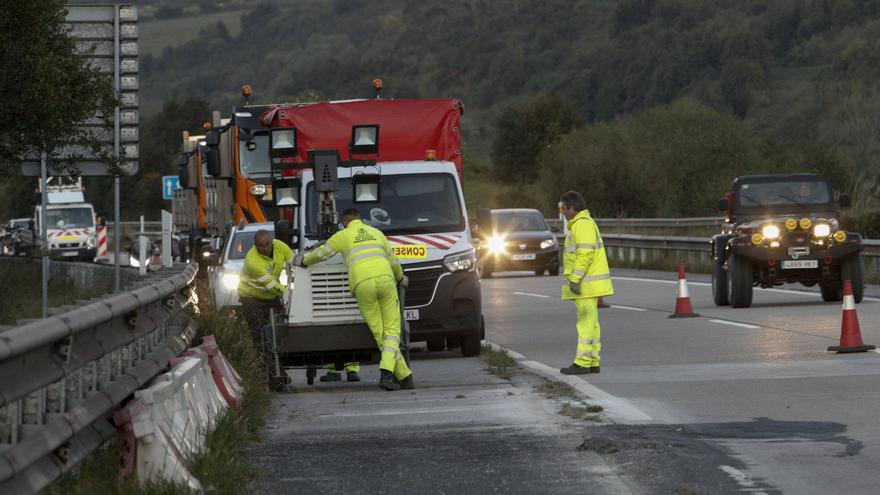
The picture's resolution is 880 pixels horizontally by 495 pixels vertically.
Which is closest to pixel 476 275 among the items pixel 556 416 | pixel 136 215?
pixel 556 416

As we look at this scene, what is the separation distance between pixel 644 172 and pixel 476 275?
65.0 meters

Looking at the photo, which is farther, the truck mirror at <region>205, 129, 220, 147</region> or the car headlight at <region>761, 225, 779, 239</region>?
the truck mirror at <region>205, 129, 220, 147</region>

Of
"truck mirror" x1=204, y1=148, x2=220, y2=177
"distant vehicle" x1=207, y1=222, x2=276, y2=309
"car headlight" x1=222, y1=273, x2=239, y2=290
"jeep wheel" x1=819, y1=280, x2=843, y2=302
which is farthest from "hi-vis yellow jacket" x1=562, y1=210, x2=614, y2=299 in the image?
"truck mirror" x1=204, y1=148, x2=220, y2=177

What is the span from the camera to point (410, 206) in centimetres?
1848

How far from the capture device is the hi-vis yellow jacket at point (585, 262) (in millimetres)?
15648

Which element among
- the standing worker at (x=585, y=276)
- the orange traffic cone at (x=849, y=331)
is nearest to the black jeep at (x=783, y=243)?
the orange traffic cone at (x=849, y=331)

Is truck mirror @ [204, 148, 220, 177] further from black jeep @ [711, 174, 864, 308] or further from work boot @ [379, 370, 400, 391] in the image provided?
work boot @ [379, 370, 400, 391]

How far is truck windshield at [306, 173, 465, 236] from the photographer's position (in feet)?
60.2

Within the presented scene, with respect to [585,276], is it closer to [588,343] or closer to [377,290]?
[588,343]

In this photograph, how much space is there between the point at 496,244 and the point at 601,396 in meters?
26.6

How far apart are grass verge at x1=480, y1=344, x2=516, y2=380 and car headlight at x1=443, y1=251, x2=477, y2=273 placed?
879 millimetres

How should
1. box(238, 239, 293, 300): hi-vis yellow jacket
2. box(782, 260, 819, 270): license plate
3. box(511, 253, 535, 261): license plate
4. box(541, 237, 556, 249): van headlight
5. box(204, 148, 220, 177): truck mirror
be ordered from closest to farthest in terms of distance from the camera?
box(238, 239, 293, 300): hi-vis yellow jacket → box(782, 260, 819, 270): license plate → box(204, 148, 220, 177): truck mirror → box(511, 253, 535, 261): license plate → box(541, 237, 556, 249): van headlight

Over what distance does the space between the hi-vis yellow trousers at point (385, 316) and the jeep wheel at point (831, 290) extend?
37.7ft

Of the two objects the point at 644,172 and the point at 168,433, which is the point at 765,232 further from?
the point at 644,172
